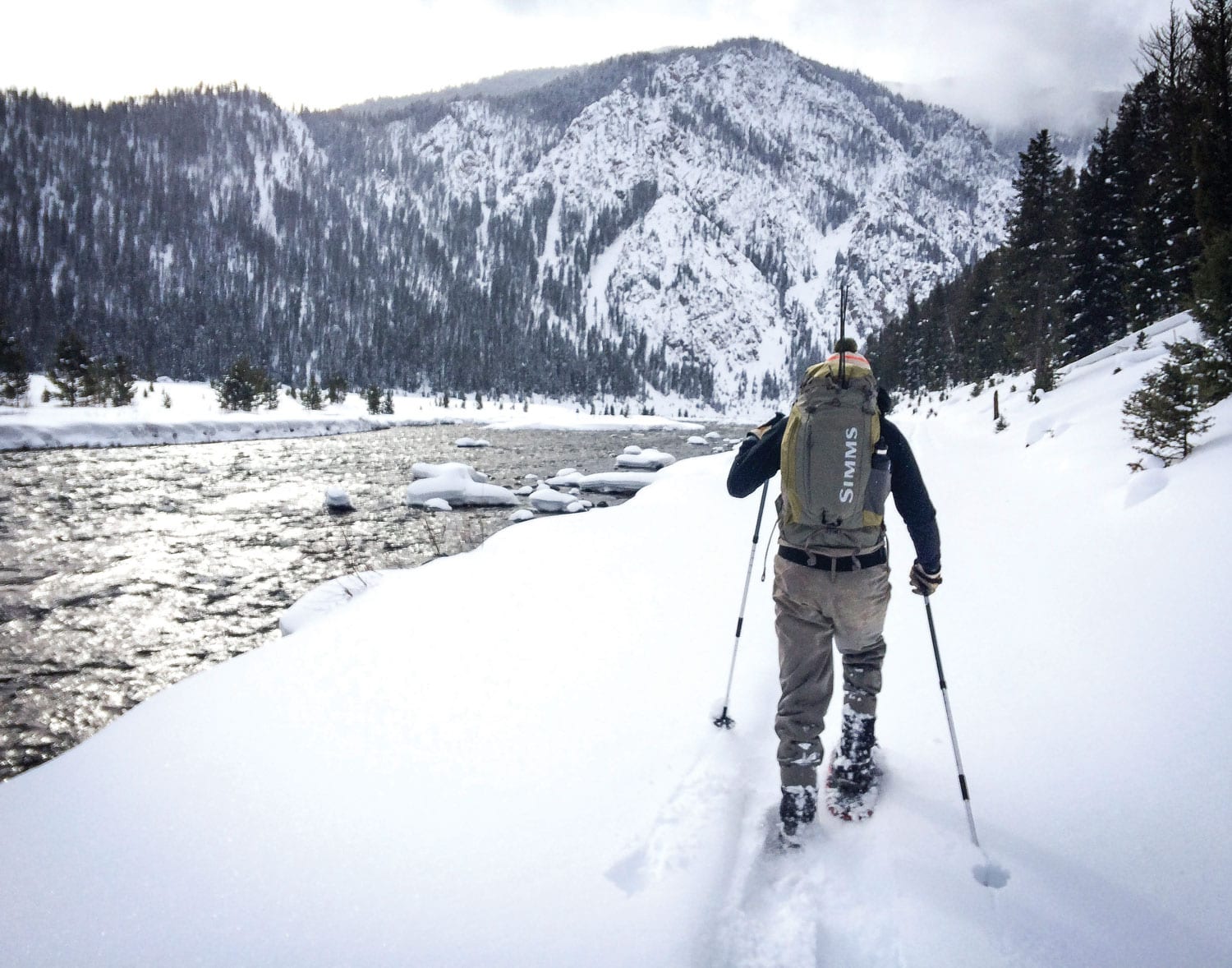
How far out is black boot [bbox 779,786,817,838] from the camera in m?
2.89

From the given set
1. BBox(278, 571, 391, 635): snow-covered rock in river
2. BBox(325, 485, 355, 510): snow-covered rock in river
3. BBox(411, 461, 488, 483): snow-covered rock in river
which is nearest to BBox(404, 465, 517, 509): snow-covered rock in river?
BBox(411, 461, 488, 483): snow-covered rock in river

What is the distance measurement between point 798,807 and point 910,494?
1.78 meters

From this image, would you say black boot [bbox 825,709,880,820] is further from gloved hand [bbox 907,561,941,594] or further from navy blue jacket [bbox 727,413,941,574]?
navy blue jacket [bbox 727,413,941,574]

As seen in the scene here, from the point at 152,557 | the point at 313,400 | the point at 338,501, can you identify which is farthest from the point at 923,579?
the point at 313,400

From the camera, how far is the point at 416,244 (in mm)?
182000

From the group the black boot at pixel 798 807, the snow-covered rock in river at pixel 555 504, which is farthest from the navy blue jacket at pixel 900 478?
the snow-covered rock in river at pixel 555 504

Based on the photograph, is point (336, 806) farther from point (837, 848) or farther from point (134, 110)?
point (134, 110)

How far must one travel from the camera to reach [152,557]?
1196 cm

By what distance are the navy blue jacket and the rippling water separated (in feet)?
24.0

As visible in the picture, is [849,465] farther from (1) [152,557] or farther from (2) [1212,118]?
(2) [1212,118]

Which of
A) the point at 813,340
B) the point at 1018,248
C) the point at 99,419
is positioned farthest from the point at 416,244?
the point at 1018,248

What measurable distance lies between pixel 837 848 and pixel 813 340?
676 ft

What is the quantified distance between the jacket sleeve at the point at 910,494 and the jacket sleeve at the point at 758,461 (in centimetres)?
56

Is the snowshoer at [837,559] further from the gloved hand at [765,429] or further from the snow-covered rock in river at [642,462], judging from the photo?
the snow-covered rock in river at [642,462]
